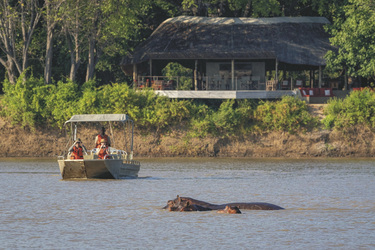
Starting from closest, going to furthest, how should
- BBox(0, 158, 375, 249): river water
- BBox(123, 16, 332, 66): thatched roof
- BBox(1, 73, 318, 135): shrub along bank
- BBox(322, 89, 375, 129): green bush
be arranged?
BBox(0, 158, 375, 249): river water → BBox(322, 89, 375, 129): green bush → BBox(1, 73, 318, 135): shrub along bank → BBox(123, 16, 332, 66): thatched roof

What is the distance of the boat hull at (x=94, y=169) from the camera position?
1232 inches

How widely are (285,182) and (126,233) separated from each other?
13.8 meters

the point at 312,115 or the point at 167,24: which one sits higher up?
the point at 167,24

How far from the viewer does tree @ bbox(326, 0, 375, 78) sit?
47.2m

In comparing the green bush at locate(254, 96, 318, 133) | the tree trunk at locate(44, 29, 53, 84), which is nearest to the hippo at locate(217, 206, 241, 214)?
the green bush at locate(254, 96, 318, 133)

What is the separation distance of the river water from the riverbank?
22.4ft

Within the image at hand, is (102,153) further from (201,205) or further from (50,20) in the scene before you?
(50,20)

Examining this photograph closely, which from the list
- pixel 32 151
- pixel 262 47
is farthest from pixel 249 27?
pixel 32 151

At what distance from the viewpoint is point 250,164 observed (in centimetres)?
4138

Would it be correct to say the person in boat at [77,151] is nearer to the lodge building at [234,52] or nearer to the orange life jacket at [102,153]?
the orange life jacket at [102,153]

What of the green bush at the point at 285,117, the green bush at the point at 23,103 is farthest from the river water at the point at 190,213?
the green bush at the point at 23,103

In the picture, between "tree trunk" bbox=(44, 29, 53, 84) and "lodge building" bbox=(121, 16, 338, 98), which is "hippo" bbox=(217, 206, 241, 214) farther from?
"tree trunk" bbox=(44, 29, 53, 84)

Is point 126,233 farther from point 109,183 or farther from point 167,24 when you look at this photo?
point 167,24

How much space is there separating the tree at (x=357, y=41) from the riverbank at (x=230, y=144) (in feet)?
11.5
